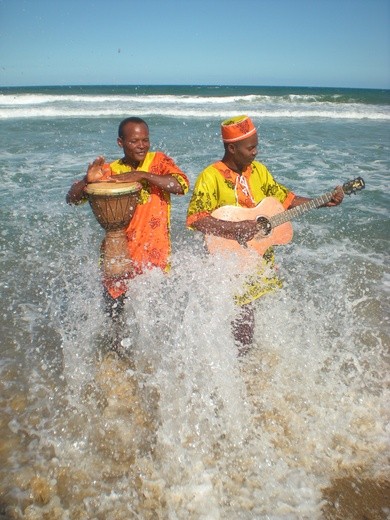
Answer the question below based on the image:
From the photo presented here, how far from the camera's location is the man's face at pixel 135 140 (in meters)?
2.90

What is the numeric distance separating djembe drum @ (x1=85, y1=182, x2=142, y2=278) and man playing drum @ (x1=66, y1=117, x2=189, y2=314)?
13 cm

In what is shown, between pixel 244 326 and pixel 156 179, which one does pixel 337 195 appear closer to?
pixel 244 326

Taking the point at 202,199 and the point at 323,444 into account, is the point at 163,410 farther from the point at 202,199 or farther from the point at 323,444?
the point at 202,199

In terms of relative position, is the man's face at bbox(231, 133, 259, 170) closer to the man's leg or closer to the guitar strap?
the guitar strap

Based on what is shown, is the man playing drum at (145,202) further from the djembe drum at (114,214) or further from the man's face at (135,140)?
the djembe drum at (114,214)

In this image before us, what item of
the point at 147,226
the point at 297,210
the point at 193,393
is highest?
the point at 297,210

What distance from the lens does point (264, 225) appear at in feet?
9.98

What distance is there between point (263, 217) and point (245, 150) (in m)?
0.55

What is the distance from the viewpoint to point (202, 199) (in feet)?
9.29

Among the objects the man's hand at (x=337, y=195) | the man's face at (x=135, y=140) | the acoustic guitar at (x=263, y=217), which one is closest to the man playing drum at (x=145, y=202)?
the man's face at (x=135, y=140)

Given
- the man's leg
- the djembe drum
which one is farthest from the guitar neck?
the djembe drum

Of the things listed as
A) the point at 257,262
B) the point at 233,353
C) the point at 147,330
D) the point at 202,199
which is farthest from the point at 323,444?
the point at 202,199

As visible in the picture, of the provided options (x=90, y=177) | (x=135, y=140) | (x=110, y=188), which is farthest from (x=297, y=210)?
(x=90, y=177)

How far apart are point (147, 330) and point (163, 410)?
2.46 ft
